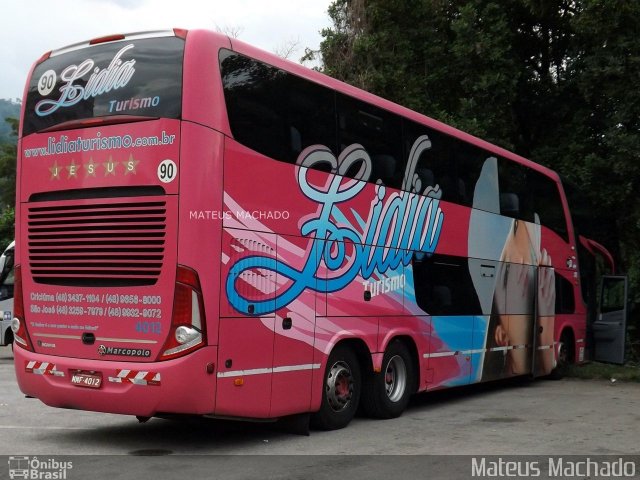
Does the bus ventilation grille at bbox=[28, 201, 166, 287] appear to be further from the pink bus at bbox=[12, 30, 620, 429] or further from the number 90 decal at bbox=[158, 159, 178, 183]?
the number 90 decal at bbox=[158, 159, 178, 183]

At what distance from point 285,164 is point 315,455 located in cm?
300

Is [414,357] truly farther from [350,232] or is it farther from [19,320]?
[19,320]

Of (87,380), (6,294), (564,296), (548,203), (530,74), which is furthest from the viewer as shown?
(530,74)

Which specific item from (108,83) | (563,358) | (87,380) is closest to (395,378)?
(87,380)

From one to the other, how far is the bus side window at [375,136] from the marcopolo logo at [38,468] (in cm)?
457

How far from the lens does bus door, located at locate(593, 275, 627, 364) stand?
56.5ft

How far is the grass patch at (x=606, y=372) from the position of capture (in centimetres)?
1628

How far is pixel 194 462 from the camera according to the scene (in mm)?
7855

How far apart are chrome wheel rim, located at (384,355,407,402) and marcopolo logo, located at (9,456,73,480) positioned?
4.56m

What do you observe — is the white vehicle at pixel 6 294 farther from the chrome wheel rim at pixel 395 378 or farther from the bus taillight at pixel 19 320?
the chrome wheel rim at pixel 395 378

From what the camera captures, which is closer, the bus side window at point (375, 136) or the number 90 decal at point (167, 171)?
the number 90 decal at point (167, 171)

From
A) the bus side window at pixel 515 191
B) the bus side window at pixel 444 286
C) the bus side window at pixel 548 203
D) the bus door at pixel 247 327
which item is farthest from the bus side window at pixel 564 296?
the bus door at pixel 247 327

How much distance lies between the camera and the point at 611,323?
17625 mm

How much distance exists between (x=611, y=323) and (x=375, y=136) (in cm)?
926
